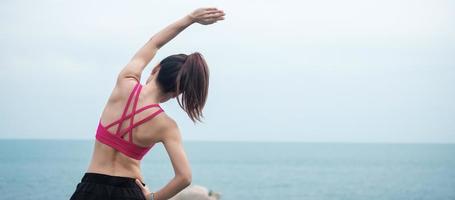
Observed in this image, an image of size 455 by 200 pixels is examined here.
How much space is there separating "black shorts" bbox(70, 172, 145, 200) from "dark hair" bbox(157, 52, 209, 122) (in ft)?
2.04

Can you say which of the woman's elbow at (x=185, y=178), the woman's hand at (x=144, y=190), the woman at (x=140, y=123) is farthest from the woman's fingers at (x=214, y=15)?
the woman's hand at (x=144, y=190)

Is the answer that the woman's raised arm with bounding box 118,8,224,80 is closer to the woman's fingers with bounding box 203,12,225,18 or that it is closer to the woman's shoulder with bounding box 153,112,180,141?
the woman's fingers with bounding box 203,12,225,18

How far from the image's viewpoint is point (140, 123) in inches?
177

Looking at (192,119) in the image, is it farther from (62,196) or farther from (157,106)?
(62,196)

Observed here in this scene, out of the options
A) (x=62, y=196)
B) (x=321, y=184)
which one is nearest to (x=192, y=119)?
(x=62, y=196)

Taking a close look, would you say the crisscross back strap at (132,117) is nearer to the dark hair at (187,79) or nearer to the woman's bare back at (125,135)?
the woman's bare back at (125,135)

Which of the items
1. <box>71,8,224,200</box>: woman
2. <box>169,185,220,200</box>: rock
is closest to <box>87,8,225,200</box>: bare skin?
<box>71,8,224,200</box>: woman

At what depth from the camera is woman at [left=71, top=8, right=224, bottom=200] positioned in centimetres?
446

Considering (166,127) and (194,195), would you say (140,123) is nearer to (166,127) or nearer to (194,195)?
(166,127)

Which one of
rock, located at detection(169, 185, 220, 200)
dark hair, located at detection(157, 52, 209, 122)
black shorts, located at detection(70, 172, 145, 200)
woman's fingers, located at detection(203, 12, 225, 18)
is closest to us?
dark hair, located at detection(157, 52, 209, 122)

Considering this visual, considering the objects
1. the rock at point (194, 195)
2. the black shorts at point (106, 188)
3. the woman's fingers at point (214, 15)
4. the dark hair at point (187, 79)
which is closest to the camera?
the dark hair at point (187, 79)

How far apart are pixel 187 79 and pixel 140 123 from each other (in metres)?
0.42

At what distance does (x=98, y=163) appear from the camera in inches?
183

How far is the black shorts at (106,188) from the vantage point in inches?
181
